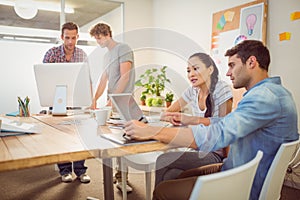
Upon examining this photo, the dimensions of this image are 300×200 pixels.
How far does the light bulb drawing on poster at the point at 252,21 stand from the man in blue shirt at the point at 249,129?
5.70 feet

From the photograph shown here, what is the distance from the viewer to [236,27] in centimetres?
299

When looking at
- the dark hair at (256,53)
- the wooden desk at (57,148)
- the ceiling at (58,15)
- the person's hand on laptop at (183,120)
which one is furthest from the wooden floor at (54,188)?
the ceiling at (58,15)

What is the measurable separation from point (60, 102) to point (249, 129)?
1387mm

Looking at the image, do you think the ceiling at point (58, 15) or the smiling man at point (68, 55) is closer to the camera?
the smiling man at point (68, 55)

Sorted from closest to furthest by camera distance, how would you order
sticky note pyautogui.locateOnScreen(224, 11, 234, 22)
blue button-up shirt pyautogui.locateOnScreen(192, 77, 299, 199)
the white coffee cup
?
blue button-up shirt pyautogui.locateOnScreen(192, 77, 299, 199) < the white coffee cup < sticky note pyautogui.locateOnScreen(224, 11, 234, 22)

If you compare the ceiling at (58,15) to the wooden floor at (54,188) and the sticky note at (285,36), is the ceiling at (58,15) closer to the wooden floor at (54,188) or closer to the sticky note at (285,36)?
the wooden floor at (54,188)

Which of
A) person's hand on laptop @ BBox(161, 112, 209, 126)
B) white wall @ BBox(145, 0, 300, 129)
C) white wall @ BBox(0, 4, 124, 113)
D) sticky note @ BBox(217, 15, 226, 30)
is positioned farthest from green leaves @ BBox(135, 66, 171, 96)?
person's hand on laptop @ BBox(161, 112, 209, 126)

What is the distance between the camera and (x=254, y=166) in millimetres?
780

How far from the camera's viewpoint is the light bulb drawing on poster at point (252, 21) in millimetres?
2750

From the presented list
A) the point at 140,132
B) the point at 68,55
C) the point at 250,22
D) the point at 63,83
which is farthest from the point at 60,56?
the point at 250,22

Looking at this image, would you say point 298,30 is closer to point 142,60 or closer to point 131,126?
point 131,126

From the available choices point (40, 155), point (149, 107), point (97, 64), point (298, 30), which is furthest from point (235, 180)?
point (97, 64)

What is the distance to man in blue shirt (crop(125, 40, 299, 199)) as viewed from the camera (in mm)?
1007

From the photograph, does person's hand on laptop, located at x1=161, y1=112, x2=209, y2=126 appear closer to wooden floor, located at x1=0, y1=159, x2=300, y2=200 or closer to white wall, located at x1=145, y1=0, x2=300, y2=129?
wooden floor, located at x1=0, y1=159, x2=300, y2=200
